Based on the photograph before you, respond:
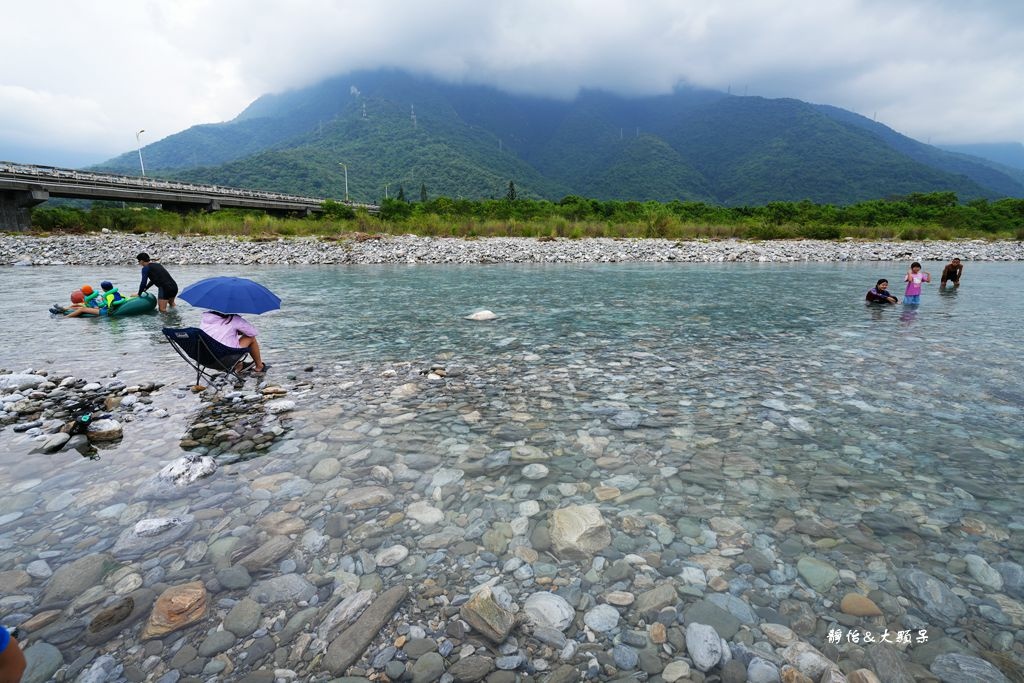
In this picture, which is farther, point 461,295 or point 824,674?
point 461,295

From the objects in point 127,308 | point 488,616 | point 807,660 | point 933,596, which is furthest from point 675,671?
point 127,308

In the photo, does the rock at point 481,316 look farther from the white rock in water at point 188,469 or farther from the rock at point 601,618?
the rock at point 601,618

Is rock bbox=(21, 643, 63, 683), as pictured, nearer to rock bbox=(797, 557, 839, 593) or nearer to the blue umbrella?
rock bbox=(797, 557, 839, 593)

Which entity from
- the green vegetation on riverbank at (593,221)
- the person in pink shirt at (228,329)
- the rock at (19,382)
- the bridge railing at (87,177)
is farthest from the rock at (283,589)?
the bridge railing at (87,177)

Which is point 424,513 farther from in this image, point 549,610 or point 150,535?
point 150,535

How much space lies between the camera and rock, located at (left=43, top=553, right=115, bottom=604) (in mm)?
3281

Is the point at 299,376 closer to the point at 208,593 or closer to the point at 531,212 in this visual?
the point at 208,593

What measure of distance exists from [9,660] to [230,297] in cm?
643

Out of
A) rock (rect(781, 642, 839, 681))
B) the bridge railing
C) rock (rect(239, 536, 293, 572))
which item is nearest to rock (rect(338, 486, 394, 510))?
rock (rect(239, 536, 293, 572))

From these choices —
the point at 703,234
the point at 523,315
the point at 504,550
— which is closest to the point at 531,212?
the point at 703,234

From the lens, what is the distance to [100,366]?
9.27 meters

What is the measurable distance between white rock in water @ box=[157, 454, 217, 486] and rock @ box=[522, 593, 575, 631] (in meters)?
3.94

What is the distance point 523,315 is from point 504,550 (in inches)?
457

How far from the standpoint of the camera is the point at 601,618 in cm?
307
